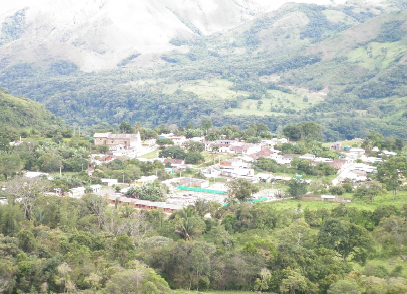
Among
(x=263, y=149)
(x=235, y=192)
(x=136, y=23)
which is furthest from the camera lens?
(x=136, y=23)

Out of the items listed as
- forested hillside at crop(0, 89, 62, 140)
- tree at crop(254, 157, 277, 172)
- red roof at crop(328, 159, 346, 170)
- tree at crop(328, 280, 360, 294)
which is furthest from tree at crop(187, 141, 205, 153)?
tree at crop(328, 280, 360, 294)

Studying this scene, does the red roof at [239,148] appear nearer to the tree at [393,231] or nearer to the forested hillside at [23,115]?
the forested hillside at [23,115]

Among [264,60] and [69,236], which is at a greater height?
[264,60]

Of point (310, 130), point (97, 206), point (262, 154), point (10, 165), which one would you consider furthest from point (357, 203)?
point (310, 130)

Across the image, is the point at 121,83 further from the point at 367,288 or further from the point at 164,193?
the point at 367,288

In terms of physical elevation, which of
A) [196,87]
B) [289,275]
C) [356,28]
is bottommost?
[289,275]

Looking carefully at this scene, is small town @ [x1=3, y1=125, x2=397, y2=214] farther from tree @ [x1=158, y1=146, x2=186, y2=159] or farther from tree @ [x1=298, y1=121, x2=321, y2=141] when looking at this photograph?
tree @ [x1=298, y1=121, x2=321, y2=141]

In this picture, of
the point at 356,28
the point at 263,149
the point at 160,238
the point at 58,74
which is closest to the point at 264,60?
the point at 356,28
